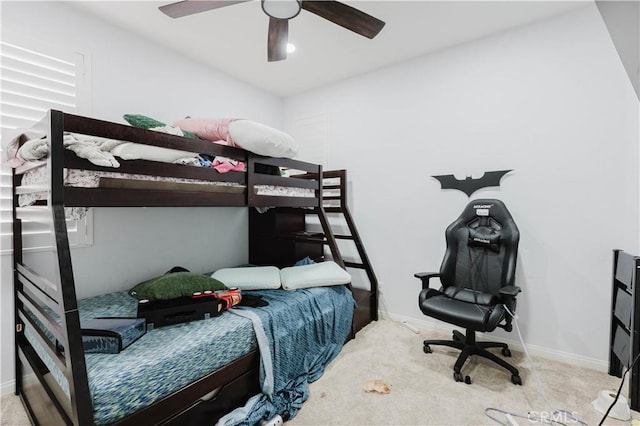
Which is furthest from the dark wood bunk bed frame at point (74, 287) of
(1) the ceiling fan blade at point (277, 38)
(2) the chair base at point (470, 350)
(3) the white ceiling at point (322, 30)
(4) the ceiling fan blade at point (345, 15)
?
(2) the chair base at point (470, 350)

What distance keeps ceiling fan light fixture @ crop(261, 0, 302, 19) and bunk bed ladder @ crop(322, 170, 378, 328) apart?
1.56 metres

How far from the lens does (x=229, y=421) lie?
A: 152 centimetres

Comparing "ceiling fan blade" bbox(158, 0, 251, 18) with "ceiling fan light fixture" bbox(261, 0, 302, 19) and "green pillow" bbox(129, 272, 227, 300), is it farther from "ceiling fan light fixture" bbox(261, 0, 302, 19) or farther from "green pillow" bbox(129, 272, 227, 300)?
"green pillow" bbox(129, 272, 227, 300)

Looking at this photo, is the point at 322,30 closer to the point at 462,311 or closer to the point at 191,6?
the point at 191,6

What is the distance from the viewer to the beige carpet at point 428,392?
1658mm

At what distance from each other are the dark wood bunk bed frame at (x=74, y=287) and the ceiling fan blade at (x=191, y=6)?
81 cm

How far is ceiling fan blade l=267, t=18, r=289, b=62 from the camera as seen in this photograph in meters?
1.94

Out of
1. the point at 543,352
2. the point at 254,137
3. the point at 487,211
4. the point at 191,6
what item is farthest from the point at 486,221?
the point at 191,6

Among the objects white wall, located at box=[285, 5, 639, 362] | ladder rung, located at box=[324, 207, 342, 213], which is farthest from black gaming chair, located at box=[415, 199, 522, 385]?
ladder rung, located at box=[324, 207, 342, 213]

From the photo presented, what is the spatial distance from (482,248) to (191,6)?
2.64 m

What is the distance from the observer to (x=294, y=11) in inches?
71.6

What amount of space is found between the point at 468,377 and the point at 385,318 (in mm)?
1156

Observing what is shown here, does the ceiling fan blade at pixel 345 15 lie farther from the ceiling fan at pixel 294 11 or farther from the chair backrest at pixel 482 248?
the chair backrest at pixel 482 248

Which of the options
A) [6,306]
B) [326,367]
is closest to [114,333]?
[6,306]
